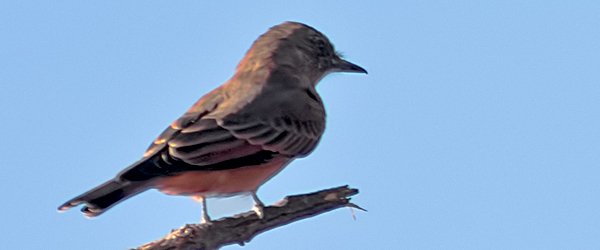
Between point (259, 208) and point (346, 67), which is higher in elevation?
point (346, 67)

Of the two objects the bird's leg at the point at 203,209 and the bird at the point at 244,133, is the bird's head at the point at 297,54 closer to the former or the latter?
the bird at the point at 244,133

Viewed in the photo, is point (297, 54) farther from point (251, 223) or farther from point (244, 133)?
point (251, 223)

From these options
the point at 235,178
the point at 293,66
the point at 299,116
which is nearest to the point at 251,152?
the point at 235,178

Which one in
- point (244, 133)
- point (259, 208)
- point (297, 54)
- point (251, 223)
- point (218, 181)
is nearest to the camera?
→ point (251, 223)

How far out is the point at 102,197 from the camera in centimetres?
989

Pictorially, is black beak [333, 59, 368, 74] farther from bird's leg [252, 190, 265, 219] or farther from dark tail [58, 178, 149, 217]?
dark tail [58, 178, 149, 217]

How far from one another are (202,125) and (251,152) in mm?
508

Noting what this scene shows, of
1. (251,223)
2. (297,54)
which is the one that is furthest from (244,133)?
(297,54)

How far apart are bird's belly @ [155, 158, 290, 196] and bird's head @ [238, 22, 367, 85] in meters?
1.71

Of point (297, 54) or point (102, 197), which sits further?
point (297, 54)

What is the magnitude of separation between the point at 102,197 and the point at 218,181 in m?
1.44

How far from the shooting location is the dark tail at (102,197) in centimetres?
981

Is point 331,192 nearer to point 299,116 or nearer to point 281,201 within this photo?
point 281,201

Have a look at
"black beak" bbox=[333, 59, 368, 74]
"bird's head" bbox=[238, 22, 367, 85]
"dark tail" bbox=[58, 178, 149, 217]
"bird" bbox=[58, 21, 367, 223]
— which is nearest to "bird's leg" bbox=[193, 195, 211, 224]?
"bird" bbox=[58, 21, 367, 223]
